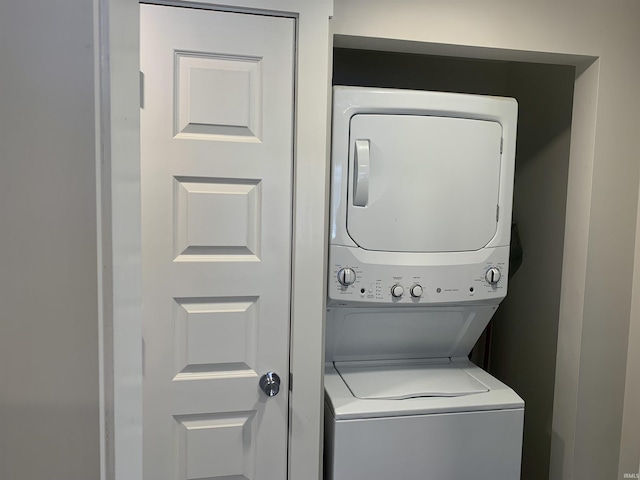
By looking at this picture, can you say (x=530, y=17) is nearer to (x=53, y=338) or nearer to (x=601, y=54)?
(x=601, y=54)

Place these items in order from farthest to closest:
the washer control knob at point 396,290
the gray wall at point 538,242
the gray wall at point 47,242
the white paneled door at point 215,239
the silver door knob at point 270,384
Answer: the gray wall at point 538,242, the washer control knob at point 396,290, the silver door knob at point 270,384, the white paneled door at point 215,239, the gray wall at point 47,242

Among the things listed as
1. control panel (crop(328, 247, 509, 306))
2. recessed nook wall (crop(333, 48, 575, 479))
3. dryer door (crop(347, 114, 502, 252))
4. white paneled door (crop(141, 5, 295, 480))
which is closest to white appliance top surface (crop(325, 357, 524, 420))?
white paneled door (crop(141, 5, 295, 480))

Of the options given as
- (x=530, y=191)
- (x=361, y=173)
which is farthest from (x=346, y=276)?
(x=530, y=191)

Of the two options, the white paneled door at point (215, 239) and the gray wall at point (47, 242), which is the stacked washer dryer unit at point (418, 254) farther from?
the gray wall at point (47, 242)

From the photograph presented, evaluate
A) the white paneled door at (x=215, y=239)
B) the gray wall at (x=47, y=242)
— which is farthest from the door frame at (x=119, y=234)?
the white paneled door at (x=215, y=239)

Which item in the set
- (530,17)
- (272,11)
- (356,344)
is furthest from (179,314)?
(530,17)

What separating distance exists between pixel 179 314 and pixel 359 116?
86 centimetres

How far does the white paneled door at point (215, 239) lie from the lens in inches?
57.1

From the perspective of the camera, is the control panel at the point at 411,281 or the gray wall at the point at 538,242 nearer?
the control panel at the point at 411,281

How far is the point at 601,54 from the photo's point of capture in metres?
1.75

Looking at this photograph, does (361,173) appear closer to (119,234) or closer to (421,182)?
(421,182)

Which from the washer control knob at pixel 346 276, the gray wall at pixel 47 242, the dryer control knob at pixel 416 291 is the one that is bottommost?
the dryer control knob at pixel 416 291

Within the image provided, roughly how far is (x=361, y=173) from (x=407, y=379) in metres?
0.79

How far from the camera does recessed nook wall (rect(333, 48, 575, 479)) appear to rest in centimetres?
216
